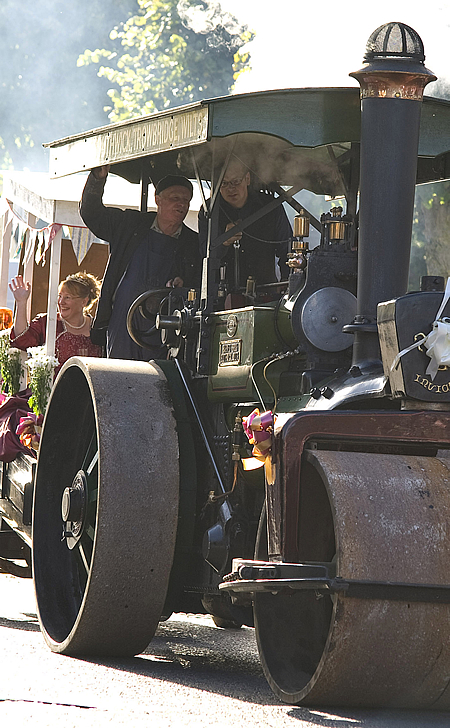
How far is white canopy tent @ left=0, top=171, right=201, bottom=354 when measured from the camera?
26.3 ft

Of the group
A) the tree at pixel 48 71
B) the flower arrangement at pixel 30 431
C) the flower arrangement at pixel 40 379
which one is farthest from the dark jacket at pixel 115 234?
the tree at pixel 48 71

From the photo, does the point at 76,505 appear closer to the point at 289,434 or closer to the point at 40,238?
the point at 289,434

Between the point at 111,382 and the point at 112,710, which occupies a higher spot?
the point at 111,382

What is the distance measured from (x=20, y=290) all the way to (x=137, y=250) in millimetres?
2705

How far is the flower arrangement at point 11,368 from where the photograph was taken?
25.9 ft

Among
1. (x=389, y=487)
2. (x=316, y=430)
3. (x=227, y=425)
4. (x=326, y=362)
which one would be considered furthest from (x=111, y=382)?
(x=389, y=487)

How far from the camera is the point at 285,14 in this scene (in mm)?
10445

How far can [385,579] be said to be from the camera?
3525 mm

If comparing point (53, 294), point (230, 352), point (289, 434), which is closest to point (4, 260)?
point (53, 294)

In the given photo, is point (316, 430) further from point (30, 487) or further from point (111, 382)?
point (30, 487)

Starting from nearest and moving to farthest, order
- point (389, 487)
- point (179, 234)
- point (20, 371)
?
point (389, 487) < point (179, 234) < point (20, 371)

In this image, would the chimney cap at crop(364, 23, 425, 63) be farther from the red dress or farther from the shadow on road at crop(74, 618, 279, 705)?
the red dress

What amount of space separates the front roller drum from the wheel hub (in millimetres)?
1496

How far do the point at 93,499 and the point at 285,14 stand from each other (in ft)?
21.1
